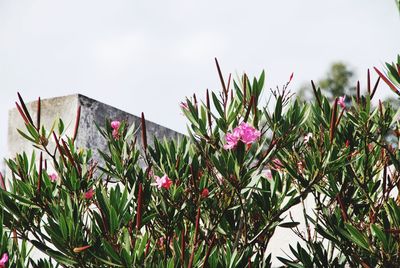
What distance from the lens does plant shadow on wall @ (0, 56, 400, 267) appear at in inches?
68.5

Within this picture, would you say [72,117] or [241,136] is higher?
[72,117]

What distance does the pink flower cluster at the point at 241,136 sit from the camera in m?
1.81

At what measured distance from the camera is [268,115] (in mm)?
1960

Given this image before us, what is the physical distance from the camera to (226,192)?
6.34 feet

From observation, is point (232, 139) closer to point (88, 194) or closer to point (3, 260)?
point (88, 194)

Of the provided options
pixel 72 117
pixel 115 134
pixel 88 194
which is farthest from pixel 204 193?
pixel 72 117

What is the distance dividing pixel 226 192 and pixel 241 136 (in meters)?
0.22

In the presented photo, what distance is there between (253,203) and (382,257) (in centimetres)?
47

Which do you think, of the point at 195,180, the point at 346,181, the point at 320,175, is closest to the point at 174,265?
the point at 195,180

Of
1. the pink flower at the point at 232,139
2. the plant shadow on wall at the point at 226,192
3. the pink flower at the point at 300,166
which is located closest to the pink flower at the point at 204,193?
the plant shadow on wall at the point at 226,192

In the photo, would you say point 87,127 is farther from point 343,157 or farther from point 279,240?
point 343,157

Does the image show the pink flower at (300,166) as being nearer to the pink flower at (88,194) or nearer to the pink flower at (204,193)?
the pink flower at (204,193)

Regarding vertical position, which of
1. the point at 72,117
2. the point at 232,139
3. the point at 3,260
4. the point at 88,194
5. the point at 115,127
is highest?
the point at 72,117

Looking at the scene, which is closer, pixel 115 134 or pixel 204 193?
pixel 204 193
